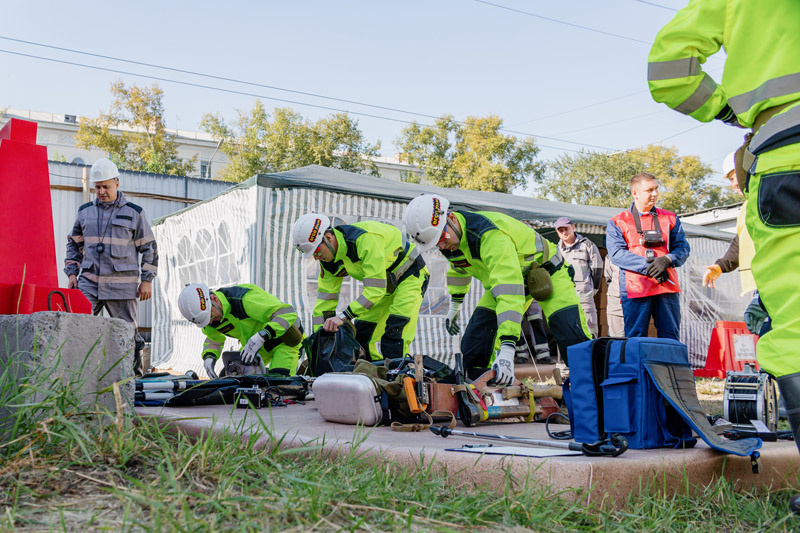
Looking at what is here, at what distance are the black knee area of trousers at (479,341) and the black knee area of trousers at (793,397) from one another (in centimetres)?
286

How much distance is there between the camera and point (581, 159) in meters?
45.6

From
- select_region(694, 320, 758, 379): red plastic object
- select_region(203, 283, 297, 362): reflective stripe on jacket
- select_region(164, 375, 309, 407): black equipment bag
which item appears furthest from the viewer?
select_region(694, 320, 758, 379): red plastic object

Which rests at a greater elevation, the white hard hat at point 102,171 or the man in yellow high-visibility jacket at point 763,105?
the white hard hat at point 102,171

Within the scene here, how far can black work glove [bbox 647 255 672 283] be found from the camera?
5.16 meters

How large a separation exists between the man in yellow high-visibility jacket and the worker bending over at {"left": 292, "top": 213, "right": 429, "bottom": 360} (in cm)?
342

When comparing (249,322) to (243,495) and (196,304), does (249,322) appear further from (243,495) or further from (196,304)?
(243,495)

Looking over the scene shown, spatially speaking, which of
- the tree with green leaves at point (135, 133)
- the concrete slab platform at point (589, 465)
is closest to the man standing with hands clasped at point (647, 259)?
the concrete slab platform at point (589, 465)

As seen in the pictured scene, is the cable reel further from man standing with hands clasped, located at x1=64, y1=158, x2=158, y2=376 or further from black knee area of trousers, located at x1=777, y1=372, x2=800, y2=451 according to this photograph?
man standing with hands clasped, located at x1=64, y1=158, x2=158, y2=376

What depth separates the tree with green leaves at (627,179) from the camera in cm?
4019

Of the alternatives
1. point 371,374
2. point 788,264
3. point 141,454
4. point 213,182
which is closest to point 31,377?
point 141,454

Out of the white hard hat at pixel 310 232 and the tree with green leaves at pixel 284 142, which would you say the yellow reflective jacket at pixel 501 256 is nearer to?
the white hard hat at pixel 310 232

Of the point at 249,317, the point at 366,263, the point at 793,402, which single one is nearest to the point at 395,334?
the point at 366,263

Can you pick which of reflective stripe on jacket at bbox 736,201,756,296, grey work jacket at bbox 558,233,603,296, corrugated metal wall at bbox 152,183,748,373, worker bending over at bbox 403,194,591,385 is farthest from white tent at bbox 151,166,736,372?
reflective stripe on jacket at bbox 736,201,756,296

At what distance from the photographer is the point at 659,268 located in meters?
5.16
